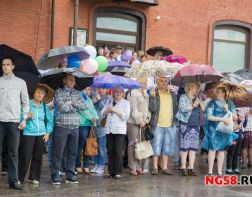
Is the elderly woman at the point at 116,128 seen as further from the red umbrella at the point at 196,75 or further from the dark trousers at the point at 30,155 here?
the dark trousers at the point at 30,155

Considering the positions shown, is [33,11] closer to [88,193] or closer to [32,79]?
[32,79]

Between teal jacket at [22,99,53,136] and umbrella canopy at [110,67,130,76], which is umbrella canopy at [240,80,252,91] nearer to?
umbrella canopy at [110,67,130,76]

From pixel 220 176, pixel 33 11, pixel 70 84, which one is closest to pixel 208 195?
pixel 220 176

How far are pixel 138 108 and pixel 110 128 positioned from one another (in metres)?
0.90

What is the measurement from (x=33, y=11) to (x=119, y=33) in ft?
10.2

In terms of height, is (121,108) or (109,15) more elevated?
(109,15)

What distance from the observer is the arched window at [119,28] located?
722 inches

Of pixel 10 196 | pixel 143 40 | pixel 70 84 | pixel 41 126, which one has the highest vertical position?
pixel 143 40

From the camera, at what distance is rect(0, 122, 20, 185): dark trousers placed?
935 centimetres

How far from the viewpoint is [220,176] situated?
1162cm

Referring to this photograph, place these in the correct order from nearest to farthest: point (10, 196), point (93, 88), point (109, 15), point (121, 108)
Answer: point (10, 196)
point (121, 108)
point (93, 88)
point (109, 15)

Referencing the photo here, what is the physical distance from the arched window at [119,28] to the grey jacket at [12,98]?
894 centimetres

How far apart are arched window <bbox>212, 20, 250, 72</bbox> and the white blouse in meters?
10.4

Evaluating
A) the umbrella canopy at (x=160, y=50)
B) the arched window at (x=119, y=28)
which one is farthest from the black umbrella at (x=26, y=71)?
the arched window at (x=119, y=28)
